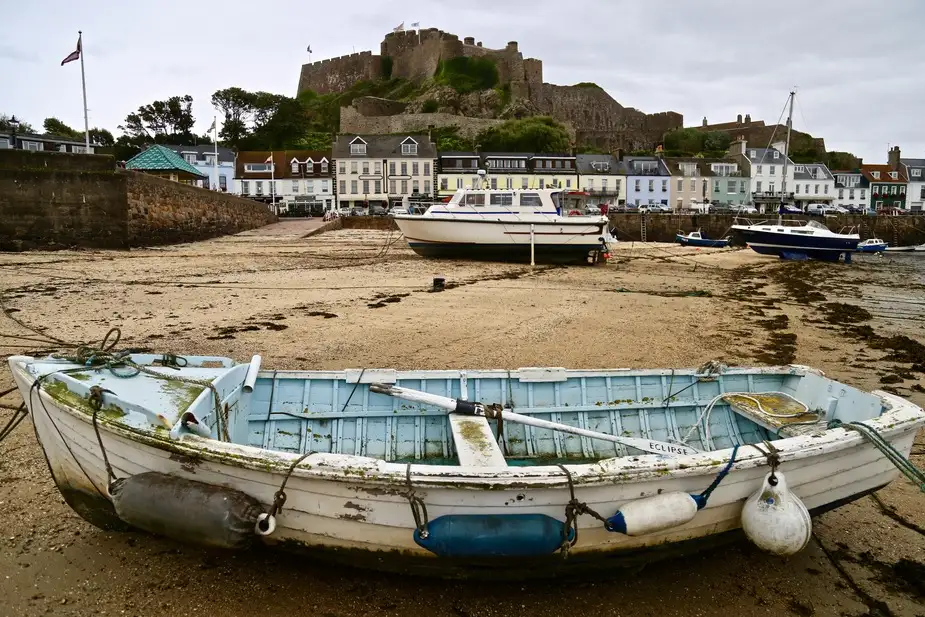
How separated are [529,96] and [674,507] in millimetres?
82663

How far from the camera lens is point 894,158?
70250 millimetres

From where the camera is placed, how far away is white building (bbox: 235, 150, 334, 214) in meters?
60.0

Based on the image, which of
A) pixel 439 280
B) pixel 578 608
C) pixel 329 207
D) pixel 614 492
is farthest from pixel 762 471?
pixel 329 207

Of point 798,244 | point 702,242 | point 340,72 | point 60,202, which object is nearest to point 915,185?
point 702,242

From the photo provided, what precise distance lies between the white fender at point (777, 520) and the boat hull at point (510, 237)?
17.3 meters

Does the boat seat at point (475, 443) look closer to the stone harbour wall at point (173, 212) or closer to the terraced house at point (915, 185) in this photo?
the stone harbour wall at point (173, 212)

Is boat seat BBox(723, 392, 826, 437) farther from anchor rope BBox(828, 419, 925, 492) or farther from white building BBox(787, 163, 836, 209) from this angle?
white building BBox(787, 163, 836, 209)

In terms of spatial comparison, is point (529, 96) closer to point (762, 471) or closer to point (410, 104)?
point (410, 104)

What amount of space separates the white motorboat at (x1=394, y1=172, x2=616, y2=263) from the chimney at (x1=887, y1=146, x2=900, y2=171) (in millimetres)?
65823

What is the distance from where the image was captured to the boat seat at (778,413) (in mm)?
4484

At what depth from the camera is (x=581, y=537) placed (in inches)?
Answer: 131

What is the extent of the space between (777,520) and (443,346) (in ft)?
18.7

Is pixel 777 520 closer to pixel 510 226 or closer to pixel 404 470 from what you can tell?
pixel 404 470

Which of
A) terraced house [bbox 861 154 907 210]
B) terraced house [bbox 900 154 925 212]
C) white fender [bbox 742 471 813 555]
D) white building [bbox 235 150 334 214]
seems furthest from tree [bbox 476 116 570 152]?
white fender [bbox 742 471 813 555]
